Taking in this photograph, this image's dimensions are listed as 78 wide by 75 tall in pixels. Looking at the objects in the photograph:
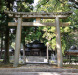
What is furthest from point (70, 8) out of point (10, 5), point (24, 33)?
point (10, 5)

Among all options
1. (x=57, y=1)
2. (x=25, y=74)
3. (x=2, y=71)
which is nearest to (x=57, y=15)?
(x=57, y=1)

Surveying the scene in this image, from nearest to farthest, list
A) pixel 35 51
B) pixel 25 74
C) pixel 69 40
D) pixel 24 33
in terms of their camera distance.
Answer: pixel 25 74 → pixel 24 33 → pixel 69 40 → pixel 35 51

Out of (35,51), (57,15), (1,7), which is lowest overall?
(35,51)

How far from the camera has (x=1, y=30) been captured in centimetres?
1041

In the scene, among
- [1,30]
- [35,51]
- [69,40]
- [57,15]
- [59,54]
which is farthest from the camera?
[35,51]

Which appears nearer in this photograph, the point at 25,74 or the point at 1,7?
the point at 25,74

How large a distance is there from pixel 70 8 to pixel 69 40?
13.0 ft

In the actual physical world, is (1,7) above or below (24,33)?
above

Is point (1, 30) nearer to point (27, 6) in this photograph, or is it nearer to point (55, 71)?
point (27, 6)

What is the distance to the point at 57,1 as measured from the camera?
8.55 meters

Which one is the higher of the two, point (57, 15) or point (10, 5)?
point (10, 5)

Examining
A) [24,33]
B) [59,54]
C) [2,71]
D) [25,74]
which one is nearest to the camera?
[25,74]

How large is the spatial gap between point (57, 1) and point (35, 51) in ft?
65.4

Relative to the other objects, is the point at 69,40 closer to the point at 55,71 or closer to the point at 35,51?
the point at 55,71
